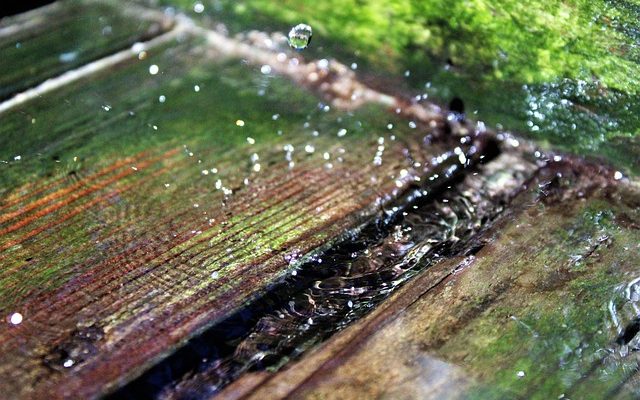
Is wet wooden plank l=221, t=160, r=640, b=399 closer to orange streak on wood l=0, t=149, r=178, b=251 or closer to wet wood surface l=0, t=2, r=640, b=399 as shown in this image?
wet wood surface l=0, t=2, r=640, b=399

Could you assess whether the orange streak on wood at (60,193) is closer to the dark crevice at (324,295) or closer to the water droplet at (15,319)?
the water droplet at (15,319)

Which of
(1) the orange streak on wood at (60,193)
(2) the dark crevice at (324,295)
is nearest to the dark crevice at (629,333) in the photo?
(2) the dark crevice at (324,295)

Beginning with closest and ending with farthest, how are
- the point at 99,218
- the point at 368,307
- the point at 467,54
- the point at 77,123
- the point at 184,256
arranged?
1. the point at 368,307
2. the point at 184,256
3. the point at 99,218
4. the point at 467,54
5. the point at 77,123

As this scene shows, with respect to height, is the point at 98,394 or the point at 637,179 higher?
the point at 637,179

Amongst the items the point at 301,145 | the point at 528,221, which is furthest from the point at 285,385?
the point at 301,145

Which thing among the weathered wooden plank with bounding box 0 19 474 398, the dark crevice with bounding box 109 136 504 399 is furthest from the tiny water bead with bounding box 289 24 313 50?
the dark crevice with bounding box 109 136 504 399

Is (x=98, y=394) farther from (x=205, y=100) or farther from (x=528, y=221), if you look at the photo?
(x=205, y=100)
